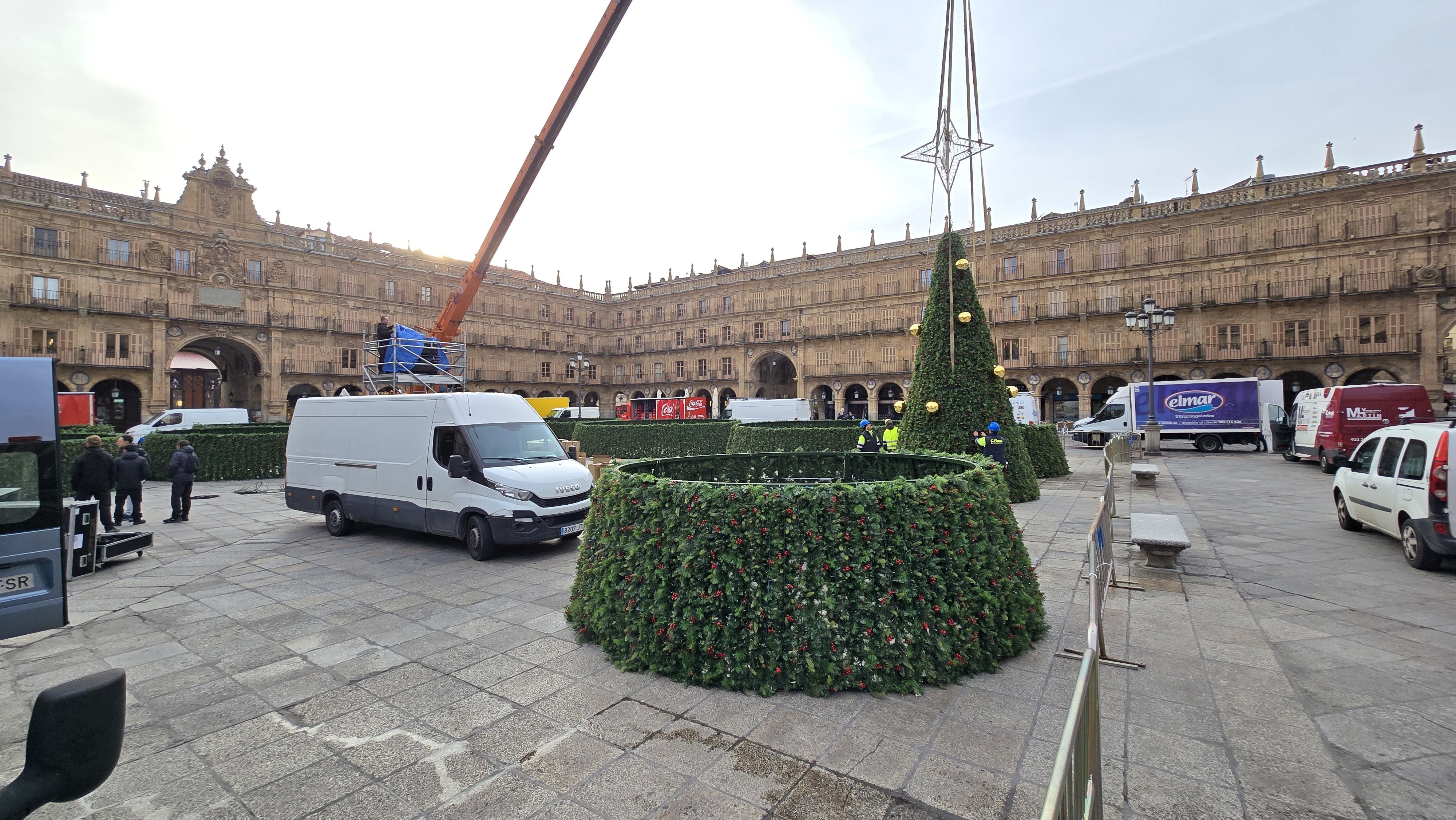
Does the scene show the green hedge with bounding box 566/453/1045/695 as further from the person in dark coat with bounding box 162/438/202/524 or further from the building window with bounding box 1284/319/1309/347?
the building window with bounding box 1284/319/1309/347

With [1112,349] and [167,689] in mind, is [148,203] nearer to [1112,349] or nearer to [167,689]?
[167,689]

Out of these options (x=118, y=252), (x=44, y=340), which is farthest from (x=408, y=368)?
(x=118, y=252)

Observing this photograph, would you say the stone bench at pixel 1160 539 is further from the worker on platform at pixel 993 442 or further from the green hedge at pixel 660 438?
the green hedge at pixel 660 438

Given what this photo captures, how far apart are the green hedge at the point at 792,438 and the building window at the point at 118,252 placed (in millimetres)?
35501

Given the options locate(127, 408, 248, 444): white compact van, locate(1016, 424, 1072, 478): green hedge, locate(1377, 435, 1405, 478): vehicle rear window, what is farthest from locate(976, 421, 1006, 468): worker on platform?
locate(127, 408, 248, 444): white compact van

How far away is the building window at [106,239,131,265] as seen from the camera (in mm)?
31141

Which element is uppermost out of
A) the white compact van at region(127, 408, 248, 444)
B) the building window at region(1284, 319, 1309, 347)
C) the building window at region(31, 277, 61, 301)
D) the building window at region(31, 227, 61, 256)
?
the building window at region(31, 227, 61, 256)

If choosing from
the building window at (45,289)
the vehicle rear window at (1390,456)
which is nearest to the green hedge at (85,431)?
the building window at (45,289)

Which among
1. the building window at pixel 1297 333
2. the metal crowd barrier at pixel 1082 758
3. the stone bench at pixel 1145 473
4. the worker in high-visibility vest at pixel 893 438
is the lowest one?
the stone bench at pixel 1145 473

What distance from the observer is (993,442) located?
31.0ft

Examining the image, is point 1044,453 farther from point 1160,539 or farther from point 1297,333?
point 1297,333

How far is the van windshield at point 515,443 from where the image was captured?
292 inches

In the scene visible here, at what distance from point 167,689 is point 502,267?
52337 millimetres

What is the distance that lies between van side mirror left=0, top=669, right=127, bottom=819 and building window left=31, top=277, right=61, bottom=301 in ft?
140
